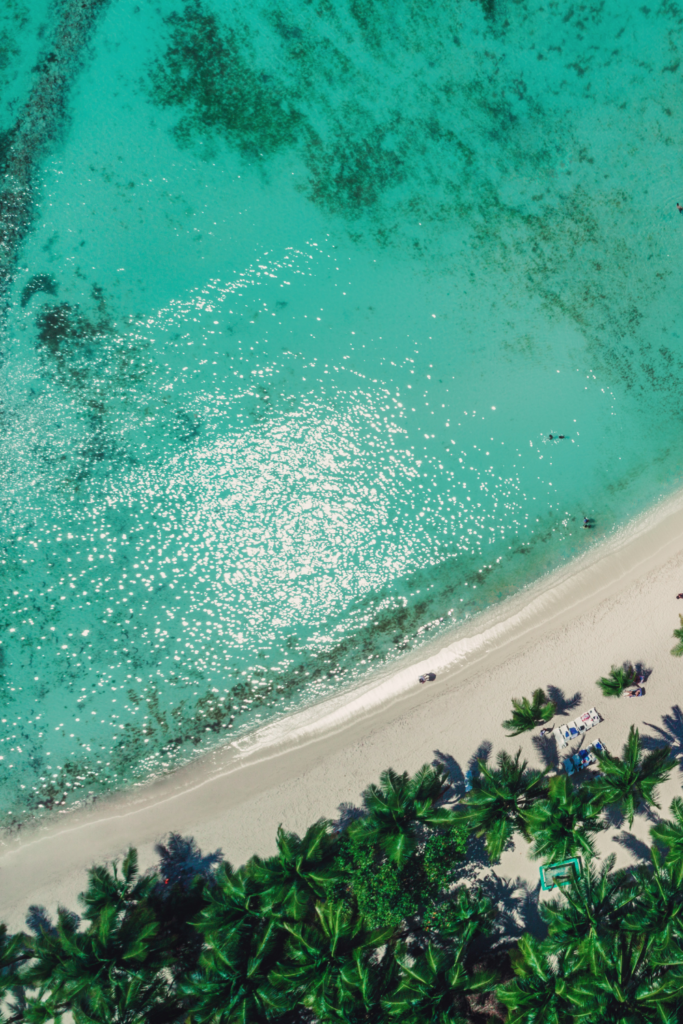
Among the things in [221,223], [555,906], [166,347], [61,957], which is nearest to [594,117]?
[221,223]

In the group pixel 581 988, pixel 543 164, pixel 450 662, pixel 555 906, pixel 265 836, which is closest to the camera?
pixel 581 988

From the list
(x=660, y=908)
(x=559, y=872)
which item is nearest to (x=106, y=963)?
(x=559, y=872)

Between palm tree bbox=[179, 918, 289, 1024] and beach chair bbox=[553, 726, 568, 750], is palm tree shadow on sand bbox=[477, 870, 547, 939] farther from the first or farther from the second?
palm tree bbox=[179, 918, 289, 1024]

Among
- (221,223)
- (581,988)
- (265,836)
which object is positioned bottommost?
(581,988)

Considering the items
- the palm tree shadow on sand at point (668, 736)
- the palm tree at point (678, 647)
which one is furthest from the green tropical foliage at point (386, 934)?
the palm tree at point (678, 647)

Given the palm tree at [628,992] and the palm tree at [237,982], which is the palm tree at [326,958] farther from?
the palm tree at [628,992]

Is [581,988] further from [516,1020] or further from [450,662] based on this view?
[450,662]

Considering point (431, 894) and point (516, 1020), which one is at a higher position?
point (431, 894)

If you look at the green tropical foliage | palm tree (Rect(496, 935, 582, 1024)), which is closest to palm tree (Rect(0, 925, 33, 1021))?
the green tropical foliage
